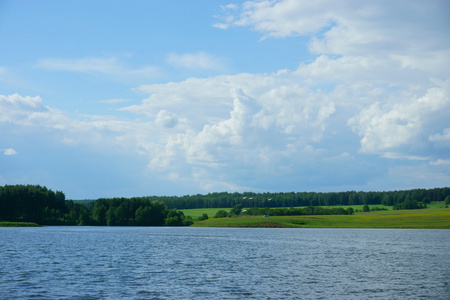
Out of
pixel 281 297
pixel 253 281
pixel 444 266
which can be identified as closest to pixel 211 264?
pixel 253 281

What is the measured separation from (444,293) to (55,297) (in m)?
29.5

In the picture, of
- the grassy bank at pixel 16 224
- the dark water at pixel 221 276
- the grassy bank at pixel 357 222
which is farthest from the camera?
the grassy bank at pixel 16 224

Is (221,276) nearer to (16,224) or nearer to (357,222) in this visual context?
(357,222)

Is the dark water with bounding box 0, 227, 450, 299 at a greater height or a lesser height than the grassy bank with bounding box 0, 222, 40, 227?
greater

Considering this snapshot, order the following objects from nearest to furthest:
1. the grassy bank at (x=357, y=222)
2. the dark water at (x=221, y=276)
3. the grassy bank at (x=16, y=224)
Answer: the dark water at (x=221, y=276), the grassy bank at (x=357, y=222), the grassy bank at (x=16, y=224)

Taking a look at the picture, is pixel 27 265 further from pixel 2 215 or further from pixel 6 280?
pixel 2 215

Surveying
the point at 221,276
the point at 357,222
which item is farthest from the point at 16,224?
the point at 221,276

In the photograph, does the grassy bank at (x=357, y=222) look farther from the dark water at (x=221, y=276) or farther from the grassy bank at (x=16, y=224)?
the dark water at (x=221, y=276)

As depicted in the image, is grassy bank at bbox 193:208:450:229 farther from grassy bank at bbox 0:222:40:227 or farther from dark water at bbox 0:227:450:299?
dark water at bbox 0:227:450:299

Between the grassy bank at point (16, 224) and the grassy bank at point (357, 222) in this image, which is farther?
the grassy bank at point (16, 224)

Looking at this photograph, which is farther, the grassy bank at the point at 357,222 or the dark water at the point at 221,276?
the grassy bank at the point at 357,222

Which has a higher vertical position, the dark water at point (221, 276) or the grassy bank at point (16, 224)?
the dark water at point (221, 276)

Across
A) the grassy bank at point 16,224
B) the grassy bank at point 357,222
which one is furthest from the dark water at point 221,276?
the grassy bank at point 16,224

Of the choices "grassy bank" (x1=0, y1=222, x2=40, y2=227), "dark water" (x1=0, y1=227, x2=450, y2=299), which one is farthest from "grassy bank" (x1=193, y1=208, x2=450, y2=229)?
"dark water" (x1=0, y1=227, x2=450, y2=299)
